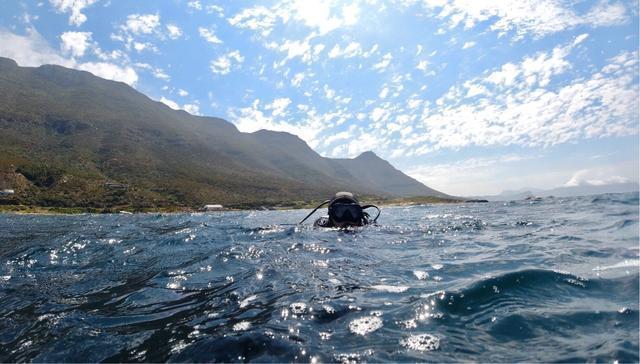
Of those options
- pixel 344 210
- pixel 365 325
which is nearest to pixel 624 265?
pixel 365 325

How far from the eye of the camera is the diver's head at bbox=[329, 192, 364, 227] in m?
25.2

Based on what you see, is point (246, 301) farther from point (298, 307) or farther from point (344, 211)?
point (344, 211)

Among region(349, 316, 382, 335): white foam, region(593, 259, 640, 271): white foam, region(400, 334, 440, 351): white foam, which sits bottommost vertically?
region(349, 316, 382, 335): white foam

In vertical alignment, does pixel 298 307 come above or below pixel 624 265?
below

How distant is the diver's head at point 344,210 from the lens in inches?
993

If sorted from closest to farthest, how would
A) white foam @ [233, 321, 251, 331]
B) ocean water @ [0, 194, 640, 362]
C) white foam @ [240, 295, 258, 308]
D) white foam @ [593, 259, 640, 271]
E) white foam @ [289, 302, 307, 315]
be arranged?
ocean water @ [0, 194, 640, 362]
white foam @ [233, 321, 251, 331]
white foam @ [289, 302, 307, 315]
white foam @ [240, 295, 258, 308]
white foam @ [593, 259, 640, 271]

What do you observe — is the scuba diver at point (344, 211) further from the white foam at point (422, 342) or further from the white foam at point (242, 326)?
the white foam at point (422, 342)

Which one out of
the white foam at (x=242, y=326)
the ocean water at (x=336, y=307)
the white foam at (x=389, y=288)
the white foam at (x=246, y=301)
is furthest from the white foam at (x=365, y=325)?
the white foam at (x=246, y=301)

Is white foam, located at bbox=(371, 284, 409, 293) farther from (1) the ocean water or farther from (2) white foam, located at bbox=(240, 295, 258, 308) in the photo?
(2) white foam, located at bbox=(240, 295, 258, 308)

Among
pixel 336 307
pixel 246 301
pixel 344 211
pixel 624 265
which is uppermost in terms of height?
pixel 344 211

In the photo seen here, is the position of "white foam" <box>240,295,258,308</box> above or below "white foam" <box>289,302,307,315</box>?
below

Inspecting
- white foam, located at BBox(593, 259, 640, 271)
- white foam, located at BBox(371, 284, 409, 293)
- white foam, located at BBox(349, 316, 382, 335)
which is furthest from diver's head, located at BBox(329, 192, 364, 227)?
white foam, located at BBox(349, 316, 382, 335)

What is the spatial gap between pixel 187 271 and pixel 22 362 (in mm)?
6837

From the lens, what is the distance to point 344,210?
25578 mm
